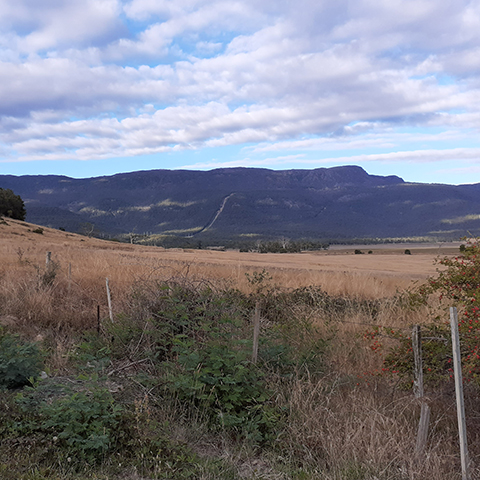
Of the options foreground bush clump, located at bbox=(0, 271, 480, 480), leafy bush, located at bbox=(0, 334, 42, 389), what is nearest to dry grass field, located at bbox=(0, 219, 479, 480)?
foreground bush clump, located at bbox=(0, 271, 480, 480)

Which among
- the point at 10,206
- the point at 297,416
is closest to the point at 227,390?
the point at 297,416

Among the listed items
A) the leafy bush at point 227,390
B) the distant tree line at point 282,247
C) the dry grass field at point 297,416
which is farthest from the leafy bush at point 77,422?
the distant tree line at point 282,247

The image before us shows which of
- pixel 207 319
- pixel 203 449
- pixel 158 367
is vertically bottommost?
pixel 203 449

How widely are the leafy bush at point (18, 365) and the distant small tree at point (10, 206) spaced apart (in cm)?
7247

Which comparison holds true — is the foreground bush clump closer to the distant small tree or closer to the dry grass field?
the dry grass field

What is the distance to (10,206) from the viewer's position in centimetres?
7462

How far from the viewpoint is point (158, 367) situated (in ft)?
21.4

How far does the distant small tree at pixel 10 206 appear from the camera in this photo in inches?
2852

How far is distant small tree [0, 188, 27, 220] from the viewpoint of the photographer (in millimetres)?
72438

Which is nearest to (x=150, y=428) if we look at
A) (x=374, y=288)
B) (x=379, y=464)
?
(x=379, y=464)

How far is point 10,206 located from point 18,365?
76961 mm

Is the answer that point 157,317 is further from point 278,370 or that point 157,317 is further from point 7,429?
point 7,429

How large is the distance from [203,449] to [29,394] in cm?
214

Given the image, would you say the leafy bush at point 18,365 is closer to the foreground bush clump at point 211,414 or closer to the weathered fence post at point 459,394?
the foreground bush clump at point 211,414
